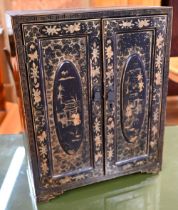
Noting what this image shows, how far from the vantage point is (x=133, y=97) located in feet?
4.15

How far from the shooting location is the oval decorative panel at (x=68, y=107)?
1124mm

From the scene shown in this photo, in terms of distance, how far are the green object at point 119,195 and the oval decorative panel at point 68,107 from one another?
240mm

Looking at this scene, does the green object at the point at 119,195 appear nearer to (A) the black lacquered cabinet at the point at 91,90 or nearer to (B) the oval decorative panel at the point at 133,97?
(A) the black lacquered cabinet at the point at 91,90

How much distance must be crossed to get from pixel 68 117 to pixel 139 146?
0.40m

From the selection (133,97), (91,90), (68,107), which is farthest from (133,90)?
(68,107)

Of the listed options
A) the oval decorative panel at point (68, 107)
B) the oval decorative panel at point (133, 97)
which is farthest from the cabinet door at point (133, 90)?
the oval decorative panel at point (68, 107)

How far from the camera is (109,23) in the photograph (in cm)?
112

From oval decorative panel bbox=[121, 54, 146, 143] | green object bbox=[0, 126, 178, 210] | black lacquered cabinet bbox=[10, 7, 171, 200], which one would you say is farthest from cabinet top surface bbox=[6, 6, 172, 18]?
green object bbox=[0, 126, 178, 210]

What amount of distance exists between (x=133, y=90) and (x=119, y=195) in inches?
19.2

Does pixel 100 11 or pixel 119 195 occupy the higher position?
pixel 100 11

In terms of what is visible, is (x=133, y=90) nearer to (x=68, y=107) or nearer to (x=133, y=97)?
(x=133, y=97)

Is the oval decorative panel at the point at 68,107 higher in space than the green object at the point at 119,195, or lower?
higher

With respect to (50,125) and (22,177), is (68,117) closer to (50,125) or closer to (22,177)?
(50,125)

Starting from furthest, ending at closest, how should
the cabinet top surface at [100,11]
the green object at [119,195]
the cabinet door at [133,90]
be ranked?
the green object at [119,195], the cabinet door at [133,90], the cabinet top surface at [100,11]
